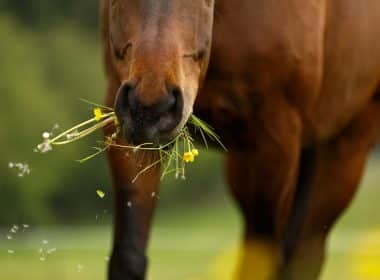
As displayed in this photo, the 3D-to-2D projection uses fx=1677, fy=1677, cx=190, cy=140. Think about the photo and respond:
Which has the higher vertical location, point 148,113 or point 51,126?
point 148,113

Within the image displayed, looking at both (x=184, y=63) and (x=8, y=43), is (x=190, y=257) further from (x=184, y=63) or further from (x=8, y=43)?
(x=184, y=63)

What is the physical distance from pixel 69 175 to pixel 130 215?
23.4 ft

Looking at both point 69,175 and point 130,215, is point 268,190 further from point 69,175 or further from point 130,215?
point 69,175

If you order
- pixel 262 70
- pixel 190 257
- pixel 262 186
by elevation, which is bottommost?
pixel 190 257

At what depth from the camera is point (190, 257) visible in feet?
34.0

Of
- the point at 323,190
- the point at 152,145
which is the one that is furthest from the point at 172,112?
the point at 323,190

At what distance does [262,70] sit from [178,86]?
100cm

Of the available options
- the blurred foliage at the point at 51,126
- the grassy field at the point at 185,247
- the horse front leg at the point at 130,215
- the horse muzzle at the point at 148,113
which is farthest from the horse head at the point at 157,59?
the blurred foliage at the point at 51,126

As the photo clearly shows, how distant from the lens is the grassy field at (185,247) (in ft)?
27.3

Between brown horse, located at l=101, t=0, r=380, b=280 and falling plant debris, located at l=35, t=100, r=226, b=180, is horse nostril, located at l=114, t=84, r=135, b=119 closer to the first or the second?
brown horse, located at l=101, t=0, r=380, b=280

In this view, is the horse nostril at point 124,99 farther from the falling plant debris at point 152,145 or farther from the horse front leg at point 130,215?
the horse front leg at point 130,215

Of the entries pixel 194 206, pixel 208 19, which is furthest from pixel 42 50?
pixel 208 19

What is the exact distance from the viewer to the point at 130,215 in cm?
599

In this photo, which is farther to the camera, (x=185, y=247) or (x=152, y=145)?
(x=185, y=247)
